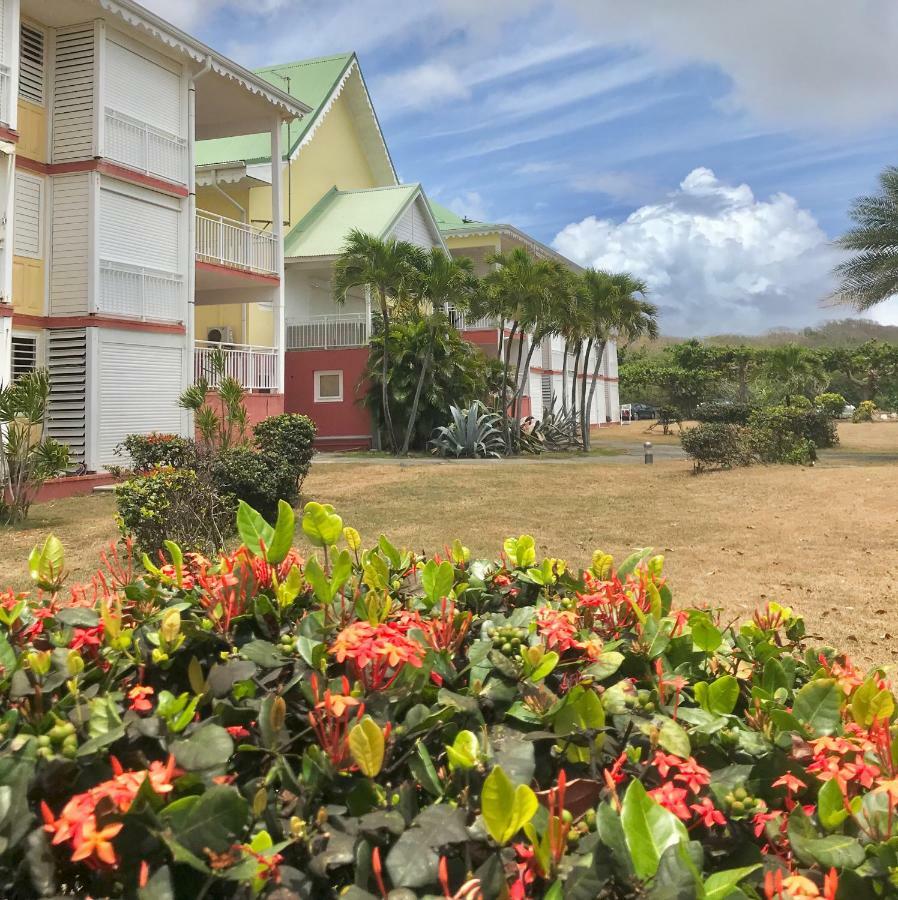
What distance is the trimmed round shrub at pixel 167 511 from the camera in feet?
26.6

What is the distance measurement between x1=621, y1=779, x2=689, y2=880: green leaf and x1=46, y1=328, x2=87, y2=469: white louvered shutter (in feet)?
51.0

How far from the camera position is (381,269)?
22.0 meters

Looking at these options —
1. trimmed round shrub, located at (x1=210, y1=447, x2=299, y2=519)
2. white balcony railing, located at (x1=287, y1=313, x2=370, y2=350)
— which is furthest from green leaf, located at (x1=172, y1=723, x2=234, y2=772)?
white balcony railing, located at (x1=287, y1=313, x2=370, y2=350)

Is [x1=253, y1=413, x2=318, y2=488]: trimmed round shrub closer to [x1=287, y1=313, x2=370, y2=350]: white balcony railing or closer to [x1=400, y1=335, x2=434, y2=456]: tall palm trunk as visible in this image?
[x1=400, y1=335, x2=434, y2=456]: tall palm trunk

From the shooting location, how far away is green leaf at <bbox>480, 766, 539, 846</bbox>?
3.59ft

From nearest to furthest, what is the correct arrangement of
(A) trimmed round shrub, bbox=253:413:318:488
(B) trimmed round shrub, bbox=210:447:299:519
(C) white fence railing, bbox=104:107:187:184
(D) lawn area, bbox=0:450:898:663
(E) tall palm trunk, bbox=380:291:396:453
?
(D) lawn area, bbox=0:450:898:663, (B) trimmed round shrub, bbox=210:447:299:519, (A) trimmed round shrub, bbox=253:413:318:488, (C) white fence railing, bbox=104:107:187:184, (E) tall palm trunk, bbox=380:291:396:453

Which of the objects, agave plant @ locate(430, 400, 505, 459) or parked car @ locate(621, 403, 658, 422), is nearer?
agave plant @ locate(430, 400, 505, 459)

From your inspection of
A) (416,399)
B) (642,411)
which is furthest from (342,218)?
(642,411)

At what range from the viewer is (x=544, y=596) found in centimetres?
234

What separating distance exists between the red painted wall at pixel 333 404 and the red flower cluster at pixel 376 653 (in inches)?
947

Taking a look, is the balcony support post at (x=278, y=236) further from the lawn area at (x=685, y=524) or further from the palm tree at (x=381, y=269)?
the lawn area at (x=685, y=524)

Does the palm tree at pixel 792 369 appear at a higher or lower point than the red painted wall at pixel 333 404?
higher

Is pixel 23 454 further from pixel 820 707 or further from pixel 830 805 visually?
pixel 830 805

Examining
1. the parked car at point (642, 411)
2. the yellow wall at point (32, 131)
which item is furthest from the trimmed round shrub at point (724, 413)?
the parked car at point (642, 411)
